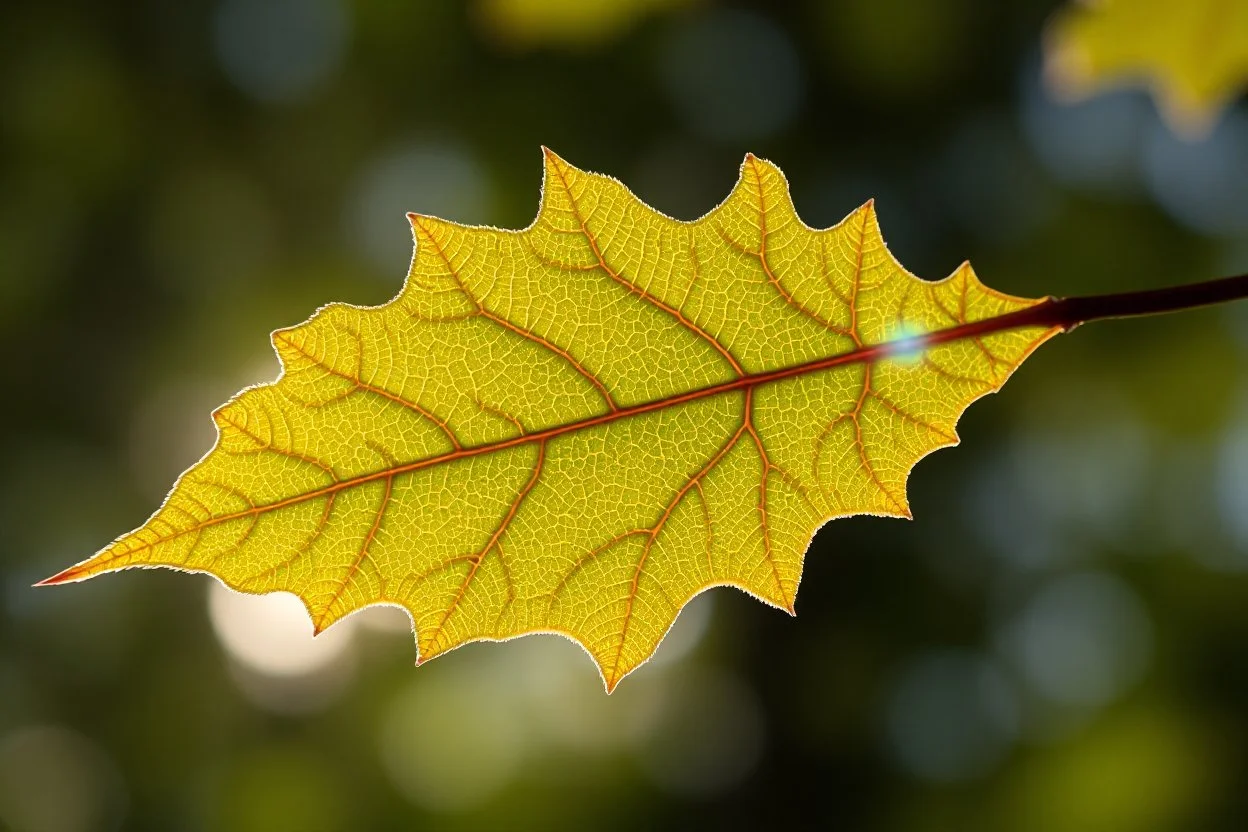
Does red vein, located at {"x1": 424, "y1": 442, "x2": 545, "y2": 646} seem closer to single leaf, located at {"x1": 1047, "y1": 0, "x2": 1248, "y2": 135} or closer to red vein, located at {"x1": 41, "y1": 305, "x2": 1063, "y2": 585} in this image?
red vein, located at {"x1": 41, "y1": 305, "x2": 1063, "y2": 585}

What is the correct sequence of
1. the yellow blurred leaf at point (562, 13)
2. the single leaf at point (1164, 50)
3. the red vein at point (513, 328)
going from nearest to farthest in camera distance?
the red vein at point (513, 328) < the single leaf at point (1164, 50) < the yellow blurred leaf at point (562, 13)

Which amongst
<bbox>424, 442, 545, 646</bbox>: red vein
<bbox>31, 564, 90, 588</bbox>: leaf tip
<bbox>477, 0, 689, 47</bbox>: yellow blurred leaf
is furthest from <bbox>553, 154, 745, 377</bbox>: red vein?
<bbox>477, 0, 689, 47</bbox>: yellow blurred leaf

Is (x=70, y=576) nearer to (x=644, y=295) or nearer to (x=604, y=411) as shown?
(x=604, y=411)

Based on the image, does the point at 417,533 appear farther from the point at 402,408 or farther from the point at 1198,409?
the point at 1198,409

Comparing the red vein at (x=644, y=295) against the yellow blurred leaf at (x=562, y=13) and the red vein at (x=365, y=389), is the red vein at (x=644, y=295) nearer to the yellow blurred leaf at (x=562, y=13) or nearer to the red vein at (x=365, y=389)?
the red vein at (x=365, y=389)

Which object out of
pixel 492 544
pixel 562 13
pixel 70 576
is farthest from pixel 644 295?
pixel 562 13

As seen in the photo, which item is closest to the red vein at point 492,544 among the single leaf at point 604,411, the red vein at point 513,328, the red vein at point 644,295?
the single leaf at point 604,411
